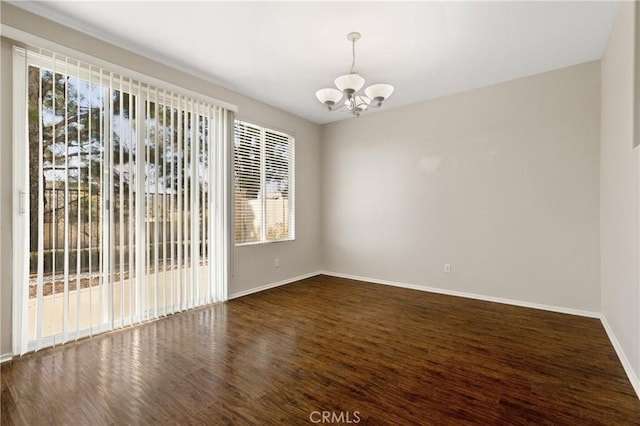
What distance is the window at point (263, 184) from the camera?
4.30 meters

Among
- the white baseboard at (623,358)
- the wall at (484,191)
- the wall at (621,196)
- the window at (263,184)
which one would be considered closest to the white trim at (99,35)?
the window at (263,184)

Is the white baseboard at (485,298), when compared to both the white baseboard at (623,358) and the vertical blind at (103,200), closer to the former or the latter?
the white baseboard at (623,358)

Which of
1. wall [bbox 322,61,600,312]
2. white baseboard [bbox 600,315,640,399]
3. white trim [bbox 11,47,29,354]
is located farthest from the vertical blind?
white baseboard [bbox 600,315,640,399]

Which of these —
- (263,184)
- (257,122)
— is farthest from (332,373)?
(257,122)

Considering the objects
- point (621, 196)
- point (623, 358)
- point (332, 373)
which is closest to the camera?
point (332, 373)

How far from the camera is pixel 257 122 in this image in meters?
4.48

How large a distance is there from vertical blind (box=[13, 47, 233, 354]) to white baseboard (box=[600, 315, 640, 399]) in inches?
161

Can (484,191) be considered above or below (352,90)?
below

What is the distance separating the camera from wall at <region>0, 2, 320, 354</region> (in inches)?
91.5

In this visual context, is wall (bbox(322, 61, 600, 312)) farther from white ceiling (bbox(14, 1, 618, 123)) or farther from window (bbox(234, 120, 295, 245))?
window (bbox(234, 120, 295, 245))

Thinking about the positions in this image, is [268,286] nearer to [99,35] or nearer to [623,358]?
[99,35]

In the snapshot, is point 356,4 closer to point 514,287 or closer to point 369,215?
point 369,215

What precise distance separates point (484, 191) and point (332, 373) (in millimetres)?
3217

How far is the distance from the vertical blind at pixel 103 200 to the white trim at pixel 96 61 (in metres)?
0.06
